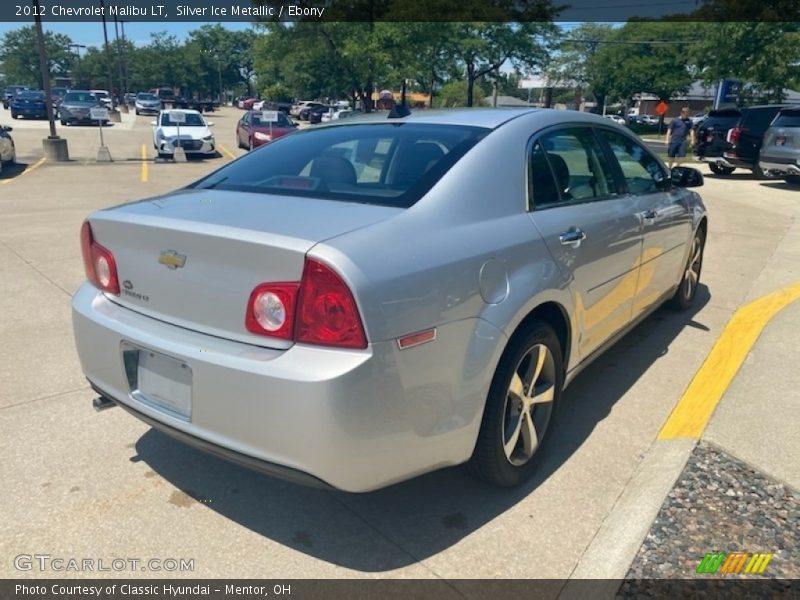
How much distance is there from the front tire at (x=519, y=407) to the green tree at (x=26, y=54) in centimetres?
11260

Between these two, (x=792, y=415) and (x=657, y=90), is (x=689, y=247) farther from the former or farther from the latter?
(x=657, y=90)

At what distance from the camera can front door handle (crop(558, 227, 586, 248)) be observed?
2953mm

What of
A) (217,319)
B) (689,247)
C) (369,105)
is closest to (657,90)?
(369,105)

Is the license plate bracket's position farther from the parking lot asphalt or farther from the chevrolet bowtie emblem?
the parking lot asphalt

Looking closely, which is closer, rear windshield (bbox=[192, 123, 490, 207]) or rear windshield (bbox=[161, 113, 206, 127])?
rear windshield (bbox=[192, 123, 490, 207])

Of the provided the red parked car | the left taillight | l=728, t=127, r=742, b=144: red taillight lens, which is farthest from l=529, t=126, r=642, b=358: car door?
the red parked car

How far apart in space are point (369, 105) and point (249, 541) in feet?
133

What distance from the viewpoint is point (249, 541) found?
2.52 metres

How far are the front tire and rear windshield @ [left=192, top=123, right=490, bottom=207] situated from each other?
79cm

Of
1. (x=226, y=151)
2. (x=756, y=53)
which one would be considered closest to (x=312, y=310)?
(x=226, y=151)

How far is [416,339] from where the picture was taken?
A: 217cm

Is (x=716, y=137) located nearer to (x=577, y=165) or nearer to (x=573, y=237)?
(x=577, y=165)

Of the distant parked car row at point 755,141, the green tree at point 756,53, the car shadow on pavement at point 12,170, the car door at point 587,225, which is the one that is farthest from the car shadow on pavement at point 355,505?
the green tree at point 756,53

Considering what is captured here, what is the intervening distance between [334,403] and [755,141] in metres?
17.1
